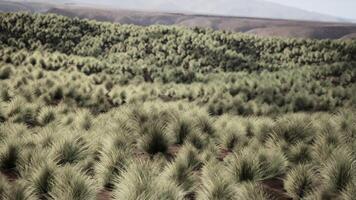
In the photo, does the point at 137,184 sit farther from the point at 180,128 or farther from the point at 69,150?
the point at 180,128

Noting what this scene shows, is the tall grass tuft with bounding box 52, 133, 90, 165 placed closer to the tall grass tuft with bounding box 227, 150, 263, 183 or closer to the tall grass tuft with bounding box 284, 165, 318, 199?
the tall grass tuft with bounding box 227, 150, 263, 183

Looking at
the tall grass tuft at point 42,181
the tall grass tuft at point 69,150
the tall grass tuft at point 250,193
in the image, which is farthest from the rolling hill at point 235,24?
the tall grass tuft at point 42,181

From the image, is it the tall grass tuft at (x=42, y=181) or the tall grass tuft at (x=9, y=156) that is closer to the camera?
the tall grass tuft at (x=42, y=181)

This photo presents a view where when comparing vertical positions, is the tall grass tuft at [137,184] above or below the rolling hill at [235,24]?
above

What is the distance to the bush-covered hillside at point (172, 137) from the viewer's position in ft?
19.9

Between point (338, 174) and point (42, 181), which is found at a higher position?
point (338, 174)

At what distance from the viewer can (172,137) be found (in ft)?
32.0

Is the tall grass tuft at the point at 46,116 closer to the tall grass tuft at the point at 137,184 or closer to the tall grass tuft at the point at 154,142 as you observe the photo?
the tall grass tuft at the point at 154,142

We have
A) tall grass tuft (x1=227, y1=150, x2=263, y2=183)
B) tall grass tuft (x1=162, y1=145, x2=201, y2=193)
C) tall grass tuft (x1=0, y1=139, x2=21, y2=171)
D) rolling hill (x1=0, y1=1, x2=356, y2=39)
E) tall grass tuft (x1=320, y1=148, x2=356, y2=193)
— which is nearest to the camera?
tall grass tuft (x1=320, y1=148, x2=356, y2=193)

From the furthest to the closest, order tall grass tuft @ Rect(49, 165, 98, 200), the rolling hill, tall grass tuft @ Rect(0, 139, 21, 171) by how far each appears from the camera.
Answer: the rolling hill → tall grass tuft @ Rect(0, 139, 21, 171) → tall grass tuft @ Rect(49, 165, 98, 200)

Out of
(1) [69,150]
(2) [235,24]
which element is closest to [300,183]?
(1) [69,150]

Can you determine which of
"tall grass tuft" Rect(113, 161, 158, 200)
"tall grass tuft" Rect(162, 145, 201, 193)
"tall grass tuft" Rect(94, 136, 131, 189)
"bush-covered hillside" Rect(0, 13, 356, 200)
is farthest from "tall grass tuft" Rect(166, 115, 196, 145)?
"tall grass tuft" Rect(113, 161, 158, 200)

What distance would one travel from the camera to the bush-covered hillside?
6059 millimetres

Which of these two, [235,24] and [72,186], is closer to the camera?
[72,186]
